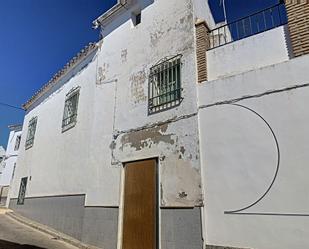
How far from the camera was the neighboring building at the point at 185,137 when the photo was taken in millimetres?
4562

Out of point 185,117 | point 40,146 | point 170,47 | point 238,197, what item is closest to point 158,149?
point 185,117

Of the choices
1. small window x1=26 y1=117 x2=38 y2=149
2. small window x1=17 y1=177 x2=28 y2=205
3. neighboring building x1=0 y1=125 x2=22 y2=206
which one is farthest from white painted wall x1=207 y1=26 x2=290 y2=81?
neighboring building x1=0 y1=125 x2=22 y2=206

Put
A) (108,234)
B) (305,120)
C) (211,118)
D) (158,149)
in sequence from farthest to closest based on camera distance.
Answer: (108,234)
(158,149)
(211,118)
(305,120)

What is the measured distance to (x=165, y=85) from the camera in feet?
22.4

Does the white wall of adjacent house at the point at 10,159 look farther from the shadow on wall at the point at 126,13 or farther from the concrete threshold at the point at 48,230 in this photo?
the shadow on wall at the point at 126,13

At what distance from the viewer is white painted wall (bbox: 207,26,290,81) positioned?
5.13m

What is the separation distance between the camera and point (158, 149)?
21.0 feet

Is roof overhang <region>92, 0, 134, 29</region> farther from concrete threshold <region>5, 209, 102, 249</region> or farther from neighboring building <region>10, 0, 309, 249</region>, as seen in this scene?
concrete threshold <region>5, 209, 102, 249</region>

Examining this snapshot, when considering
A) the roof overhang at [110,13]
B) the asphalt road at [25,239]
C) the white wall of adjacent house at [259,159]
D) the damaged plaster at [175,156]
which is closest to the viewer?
the white wall of adjacent house at [259,159]

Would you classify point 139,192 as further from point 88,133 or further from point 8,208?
point 8,208

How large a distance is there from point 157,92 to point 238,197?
343cm

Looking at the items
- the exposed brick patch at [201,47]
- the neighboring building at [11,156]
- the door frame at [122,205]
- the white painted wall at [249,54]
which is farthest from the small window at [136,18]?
the neighboring building at [11,156]

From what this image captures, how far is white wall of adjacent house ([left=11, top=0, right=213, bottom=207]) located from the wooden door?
289 millimetres

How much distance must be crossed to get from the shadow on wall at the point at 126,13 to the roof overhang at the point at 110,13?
90 millimetres
